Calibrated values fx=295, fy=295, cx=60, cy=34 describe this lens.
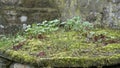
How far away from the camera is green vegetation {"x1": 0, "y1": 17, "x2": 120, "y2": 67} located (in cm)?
337

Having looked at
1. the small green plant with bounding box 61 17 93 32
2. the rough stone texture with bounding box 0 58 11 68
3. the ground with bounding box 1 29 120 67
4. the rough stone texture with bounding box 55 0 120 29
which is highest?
the rough stone texture with bounding box 55 0 120 29

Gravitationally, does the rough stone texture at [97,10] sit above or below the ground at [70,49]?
above

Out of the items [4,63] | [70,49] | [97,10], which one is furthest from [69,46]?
[97,10]

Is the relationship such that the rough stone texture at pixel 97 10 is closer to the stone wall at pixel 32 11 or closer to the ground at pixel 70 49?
the stone wall at pixel 32 11

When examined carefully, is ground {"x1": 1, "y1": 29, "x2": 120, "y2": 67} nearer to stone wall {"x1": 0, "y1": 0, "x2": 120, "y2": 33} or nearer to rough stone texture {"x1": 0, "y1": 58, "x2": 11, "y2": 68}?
rough stone texture {"x1": 0, "y1": 58, "x2": 11, "y2": 68}

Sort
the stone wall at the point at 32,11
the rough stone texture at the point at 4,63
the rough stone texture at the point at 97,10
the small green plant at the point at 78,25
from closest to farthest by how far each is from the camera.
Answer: the rough stone texture at the point at 4,63, the rough stone texture at the point at 97,10, the small green plant at the point at 78,25, the stone wall at the point at 32,11

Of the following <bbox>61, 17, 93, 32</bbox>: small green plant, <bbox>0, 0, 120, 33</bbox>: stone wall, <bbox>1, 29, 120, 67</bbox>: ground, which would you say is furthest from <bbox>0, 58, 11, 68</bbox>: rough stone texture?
<bbox>0, 0, 120, 33</bbox>: stone wall

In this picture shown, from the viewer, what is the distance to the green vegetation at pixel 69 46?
3.37 meters

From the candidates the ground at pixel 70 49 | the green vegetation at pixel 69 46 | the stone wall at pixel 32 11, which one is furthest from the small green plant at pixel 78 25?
the stone wall at pixel 32 11

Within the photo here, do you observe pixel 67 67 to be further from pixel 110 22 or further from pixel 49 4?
pixel 49 4

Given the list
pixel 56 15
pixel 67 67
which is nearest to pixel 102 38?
pixel 67 67

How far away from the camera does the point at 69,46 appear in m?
3.96

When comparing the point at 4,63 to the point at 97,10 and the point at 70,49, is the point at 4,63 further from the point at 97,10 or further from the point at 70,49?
the point at 97,10

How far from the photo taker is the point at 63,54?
3.59 m
